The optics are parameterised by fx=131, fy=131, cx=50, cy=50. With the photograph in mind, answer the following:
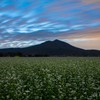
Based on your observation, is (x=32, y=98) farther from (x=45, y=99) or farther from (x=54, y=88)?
(x=54, y=88)

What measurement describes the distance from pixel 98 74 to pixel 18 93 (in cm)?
542

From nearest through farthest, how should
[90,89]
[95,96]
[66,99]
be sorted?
1. [95,96]
2. [66,99]
3. [90,89]

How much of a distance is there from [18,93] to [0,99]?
2.37ft

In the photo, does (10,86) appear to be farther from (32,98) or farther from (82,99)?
(82,99)

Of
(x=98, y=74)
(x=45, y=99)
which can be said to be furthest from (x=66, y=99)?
(x=98, y=74)

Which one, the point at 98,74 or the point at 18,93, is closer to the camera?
the point at 18,93

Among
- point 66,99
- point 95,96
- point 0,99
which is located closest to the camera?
point 95,96

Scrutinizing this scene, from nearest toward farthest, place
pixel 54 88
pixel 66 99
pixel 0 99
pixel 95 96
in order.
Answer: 1. pixel 95 96
2. pixel 66 99
3. pixel 0 99
4. pixel 54 88

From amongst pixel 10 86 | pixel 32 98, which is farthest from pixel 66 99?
pixel 10 86

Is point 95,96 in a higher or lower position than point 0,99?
higher

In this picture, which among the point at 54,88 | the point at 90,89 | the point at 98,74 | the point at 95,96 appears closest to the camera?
the point at 95,96

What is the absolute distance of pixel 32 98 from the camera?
504 centimetres

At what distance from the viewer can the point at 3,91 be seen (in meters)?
5.92

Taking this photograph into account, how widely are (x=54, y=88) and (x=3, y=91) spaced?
2316 millimetres
